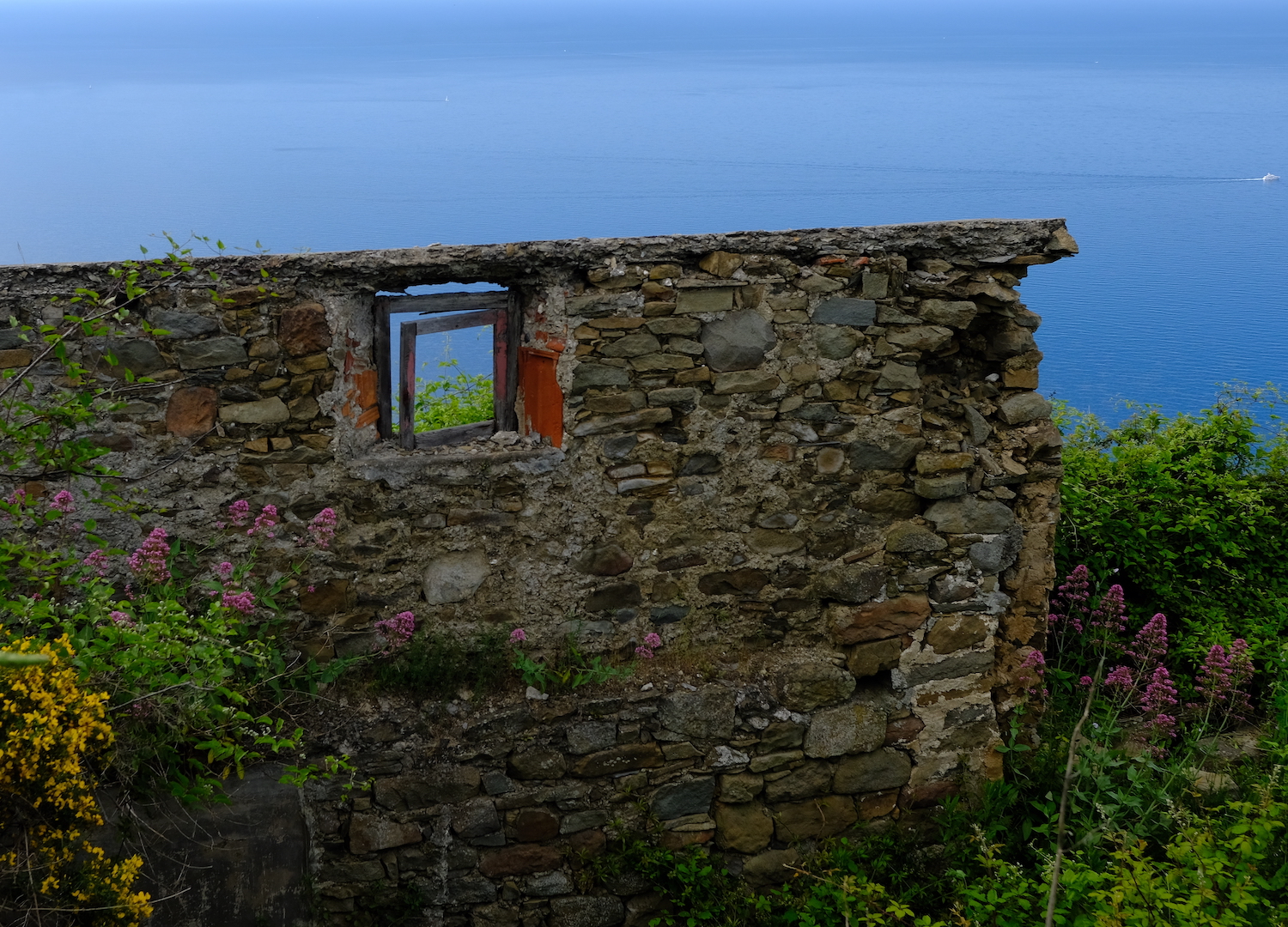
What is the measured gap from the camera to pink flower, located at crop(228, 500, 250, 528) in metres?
3.77

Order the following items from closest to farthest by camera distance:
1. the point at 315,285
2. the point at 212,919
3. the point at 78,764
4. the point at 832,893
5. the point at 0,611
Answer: the point at 78,764 → the point at 0,611 → the point at 315,285 → the point at 212,919 → the point at 832,893

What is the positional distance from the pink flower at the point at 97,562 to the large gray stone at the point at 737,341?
2.16 meters

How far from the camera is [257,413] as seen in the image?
379cm

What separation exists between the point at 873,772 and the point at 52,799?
9.84ft

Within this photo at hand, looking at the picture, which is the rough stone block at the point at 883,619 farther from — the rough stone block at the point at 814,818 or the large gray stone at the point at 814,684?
the rough stone block at the point at 814,818

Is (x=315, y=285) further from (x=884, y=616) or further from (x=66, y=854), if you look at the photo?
(x=884, y=616)

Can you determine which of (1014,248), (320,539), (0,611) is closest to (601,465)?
(320,539)

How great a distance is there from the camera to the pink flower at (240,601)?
364 centimetres

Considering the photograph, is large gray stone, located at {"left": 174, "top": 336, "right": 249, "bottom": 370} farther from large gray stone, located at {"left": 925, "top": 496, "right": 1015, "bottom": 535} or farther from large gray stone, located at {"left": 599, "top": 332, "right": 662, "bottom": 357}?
large gray stone, located at {"left": 925, "top": 496, "right": 1015, "bottom": 535}

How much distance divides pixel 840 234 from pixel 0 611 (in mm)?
3045

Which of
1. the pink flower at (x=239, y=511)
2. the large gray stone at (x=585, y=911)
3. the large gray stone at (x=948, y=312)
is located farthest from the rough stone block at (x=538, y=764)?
the large gray stone at (x=948, y=312)

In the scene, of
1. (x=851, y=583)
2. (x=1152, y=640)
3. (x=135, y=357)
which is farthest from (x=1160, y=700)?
(x=135, y=357)

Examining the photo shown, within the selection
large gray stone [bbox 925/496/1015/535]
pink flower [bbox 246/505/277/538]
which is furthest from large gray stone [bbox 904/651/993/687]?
pink flower [bbox 246/505/277/538]

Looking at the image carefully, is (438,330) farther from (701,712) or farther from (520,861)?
(520,861)
